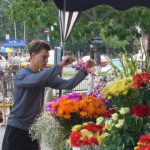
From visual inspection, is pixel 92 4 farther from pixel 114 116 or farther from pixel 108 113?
pixel 114 116

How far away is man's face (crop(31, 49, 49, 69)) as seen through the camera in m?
4.18

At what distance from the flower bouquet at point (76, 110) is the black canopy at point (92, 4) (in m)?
1.31

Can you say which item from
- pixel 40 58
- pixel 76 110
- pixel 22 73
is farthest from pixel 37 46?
pixel 76 110

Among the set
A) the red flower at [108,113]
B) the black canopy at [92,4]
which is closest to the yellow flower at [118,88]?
the red flower at [108,113]

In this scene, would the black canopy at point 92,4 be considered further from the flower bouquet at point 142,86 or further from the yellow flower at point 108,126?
the yellow flower at point 108,126

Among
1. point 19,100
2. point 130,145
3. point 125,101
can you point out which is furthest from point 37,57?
point 130,145

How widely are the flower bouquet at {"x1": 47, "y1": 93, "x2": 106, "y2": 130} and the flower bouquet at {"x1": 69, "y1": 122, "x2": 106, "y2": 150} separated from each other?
217mm

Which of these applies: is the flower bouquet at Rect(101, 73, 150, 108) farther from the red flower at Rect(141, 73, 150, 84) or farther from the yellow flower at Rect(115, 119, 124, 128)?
the yellow flower at Rect(115, 119, 124, 128)

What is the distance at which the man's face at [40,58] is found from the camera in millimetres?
4184

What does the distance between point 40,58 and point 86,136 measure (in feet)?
3.26

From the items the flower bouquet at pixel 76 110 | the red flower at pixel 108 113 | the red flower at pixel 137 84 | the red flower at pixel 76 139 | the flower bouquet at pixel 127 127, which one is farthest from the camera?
the flower bouquet at pixel 76 110

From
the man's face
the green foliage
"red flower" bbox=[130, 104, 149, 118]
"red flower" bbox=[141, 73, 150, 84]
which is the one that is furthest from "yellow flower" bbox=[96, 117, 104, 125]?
the man's face

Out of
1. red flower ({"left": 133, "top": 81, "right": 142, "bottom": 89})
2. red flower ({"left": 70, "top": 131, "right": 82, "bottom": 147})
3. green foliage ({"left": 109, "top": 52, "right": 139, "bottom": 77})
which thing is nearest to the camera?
red flower ({"left": 70, "top": 131, "right": 82, "bottom": 147})

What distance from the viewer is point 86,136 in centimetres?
345
